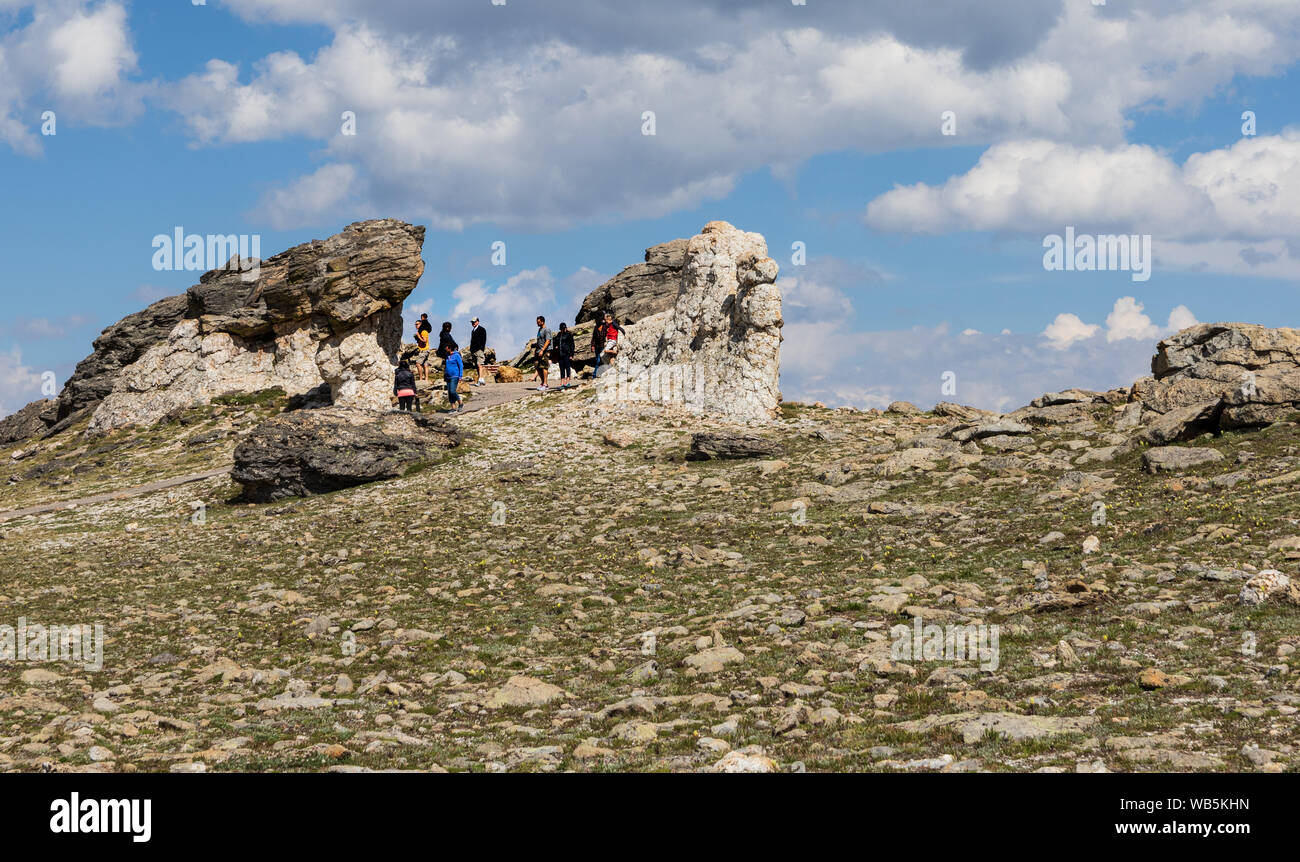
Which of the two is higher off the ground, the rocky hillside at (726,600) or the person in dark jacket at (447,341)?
the person in dark jacket at (447,341)

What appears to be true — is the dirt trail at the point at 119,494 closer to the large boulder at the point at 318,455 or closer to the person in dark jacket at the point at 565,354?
the large boulder at the point at 318,455

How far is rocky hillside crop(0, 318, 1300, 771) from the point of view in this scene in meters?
11.2

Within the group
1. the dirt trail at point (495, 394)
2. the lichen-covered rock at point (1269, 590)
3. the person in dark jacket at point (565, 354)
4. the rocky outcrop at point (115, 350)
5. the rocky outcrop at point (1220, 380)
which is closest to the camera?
the lichen-covered rock at point (1269, 590)

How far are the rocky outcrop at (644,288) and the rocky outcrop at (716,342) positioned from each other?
71.2ft

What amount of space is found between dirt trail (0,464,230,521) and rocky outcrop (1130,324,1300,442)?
1312 inches

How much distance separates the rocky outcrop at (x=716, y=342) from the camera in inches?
1487

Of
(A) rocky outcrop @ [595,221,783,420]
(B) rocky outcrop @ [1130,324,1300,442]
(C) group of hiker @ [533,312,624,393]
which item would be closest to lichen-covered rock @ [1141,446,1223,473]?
(B) rocky outcrop @ [1130,324,1300,442]

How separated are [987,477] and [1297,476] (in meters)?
7.16

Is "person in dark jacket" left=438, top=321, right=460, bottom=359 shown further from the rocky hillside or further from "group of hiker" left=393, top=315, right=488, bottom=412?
the rocky hillside

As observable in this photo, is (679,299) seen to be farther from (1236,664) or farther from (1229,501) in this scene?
(1236,664)

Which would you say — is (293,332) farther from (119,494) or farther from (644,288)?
(644,288)

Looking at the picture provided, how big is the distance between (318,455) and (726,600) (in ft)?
64.8

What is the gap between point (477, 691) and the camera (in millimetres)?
14289

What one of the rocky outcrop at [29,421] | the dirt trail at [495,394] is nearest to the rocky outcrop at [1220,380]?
the dirt trail at [495,394]
